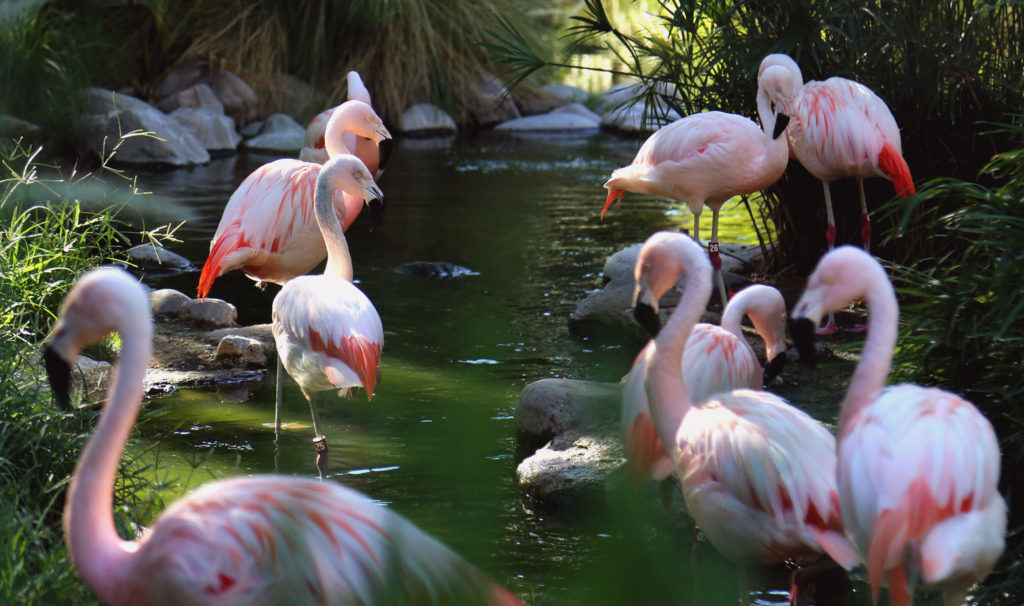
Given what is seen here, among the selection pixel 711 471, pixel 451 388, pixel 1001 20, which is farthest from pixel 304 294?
pixel 1001 20

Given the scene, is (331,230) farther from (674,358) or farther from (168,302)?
(674,358)

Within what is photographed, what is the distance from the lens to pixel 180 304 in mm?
5488

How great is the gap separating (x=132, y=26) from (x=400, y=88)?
10.6 feet

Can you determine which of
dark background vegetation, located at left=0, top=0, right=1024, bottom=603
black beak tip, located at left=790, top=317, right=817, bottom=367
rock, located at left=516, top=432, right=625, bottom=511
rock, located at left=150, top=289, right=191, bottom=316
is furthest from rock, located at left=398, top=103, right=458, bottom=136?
black beak tip, located at left=790, top=317, right=817, bottom=367

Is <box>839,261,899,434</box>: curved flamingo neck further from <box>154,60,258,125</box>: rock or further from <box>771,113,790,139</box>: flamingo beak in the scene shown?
<box>154,60,258,125</box>: rock

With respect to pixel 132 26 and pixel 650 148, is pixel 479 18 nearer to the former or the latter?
pixel 132 26

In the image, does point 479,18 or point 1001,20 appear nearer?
point 1001,20

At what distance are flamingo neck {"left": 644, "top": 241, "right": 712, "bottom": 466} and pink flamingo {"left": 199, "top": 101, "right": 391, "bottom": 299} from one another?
2.14m

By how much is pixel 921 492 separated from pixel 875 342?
1.30 ft

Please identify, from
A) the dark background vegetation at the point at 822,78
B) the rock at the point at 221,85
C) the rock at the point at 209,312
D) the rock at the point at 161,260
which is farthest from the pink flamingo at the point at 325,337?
the rock at the point at 221,85

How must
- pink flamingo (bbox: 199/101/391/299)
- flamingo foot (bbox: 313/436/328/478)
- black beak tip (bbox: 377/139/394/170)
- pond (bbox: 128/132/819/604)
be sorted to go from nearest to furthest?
pond (bbox: 128/132/819/604) < flamingo foot (bbox: 313/436/328/478) < pink flamingo (bbox: 199/101/391/299) < black beak tip (bbox: 377/139/394/170)

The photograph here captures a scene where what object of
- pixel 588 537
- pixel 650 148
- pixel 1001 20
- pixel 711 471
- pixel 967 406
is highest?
pixel 1001 20

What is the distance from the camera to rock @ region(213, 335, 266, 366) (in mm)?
4832

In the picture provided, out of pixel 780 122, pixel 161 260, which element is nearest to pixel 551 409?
pixel 780 122
